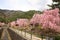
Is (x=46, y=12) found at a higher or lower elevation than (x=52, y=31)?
higher

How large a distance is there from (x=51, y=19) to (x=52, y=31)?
864mm

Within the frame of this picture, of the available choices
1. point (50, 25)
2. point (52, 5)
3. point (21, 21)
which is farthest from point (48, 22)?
point (52, 5)

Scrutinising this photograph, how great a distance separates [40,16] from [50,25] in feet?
5.26

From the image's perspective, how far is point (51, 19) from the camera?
60.3ft

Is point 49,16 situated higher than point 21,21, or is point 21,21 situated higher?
point 49,16

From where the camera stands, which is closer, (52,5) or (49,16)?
(49,16)

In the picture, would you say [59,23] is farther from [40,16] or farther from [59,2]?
[59,2]

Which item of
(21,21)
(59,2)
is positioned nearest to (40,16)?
(21,21)

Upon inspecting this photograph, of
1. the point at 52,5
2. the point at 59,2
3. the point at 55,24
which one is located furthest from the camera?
the point at 52,5

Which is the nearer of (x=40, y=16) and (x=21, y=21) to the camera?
(x=40, y=16)

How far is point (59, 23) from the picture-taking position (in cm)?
1823

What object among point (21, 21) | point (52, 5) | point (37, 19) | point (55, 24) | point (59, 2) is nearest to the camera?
point (55, 24)

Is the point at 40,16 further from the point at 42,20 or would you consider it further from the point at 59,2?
the point at 59,2

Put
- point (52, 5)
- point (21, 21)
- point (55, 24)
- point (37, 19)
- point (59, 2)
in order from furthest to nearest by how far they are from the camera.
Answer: point (52, 5) < point (59, 2) < point (21, 21) < point (37, 19) < point (55, 24)
